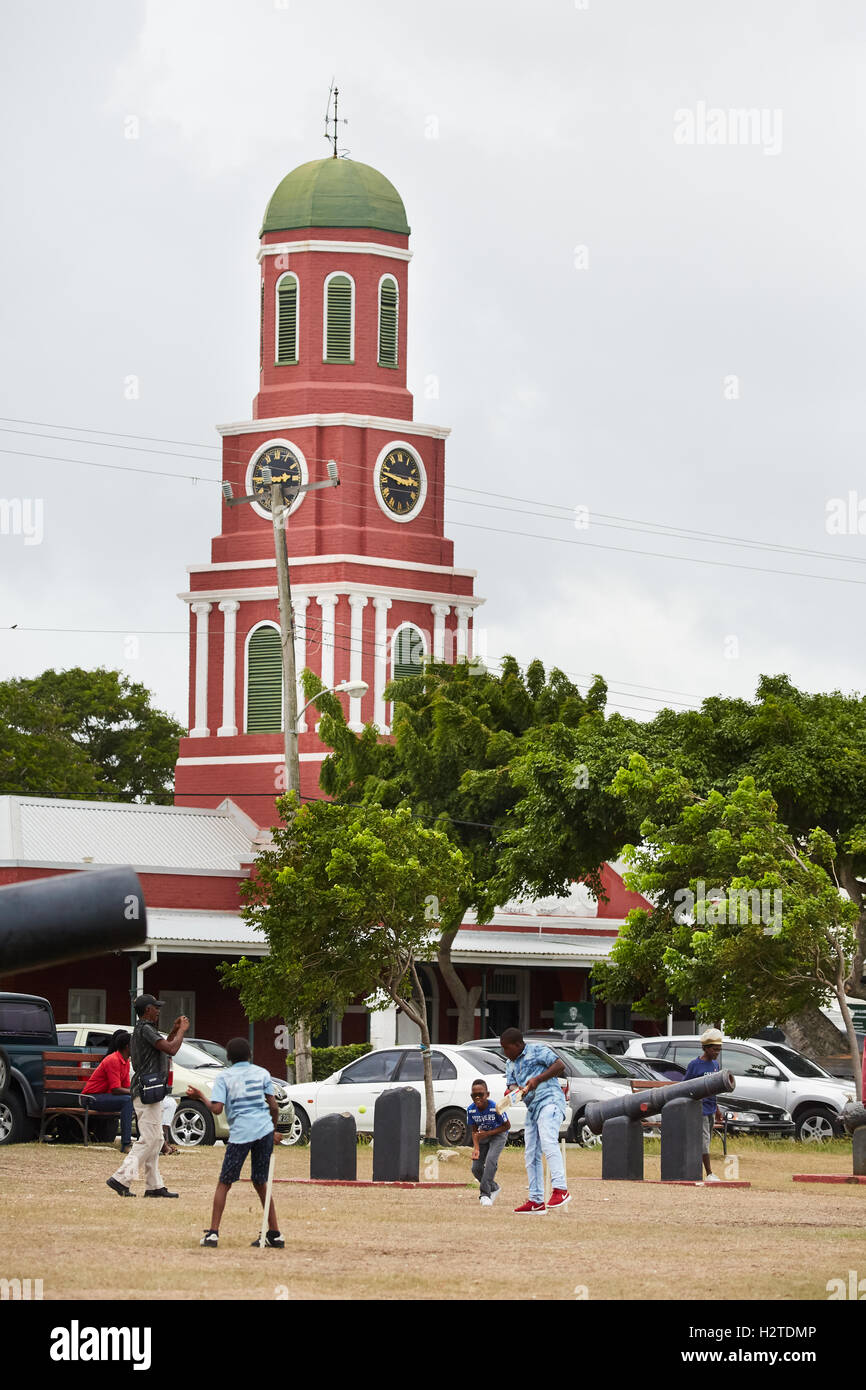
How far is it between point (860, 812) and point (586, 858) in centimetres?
598

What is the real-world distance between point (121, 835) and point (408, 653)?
14631mm

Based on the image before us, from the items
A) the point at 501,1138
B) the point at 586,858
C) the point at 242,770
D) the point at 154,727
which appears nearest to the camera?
the point at 501,1138

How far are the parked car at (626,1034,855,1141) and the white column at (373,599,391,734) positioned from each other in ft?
92.8

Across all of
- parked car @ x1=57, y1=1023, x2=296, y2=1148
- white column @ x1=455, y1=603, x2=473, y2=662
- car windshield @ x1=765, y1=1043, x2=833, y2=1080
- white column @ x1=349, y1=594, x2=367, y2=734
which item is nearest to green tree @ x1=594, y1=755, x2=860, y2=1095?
car windshield @ x1=765, y1=1043, x2=833, y2=1080

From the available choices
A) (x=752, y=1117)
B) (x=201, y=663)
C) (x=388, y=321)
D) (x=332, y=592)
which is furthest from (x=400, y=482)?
(x=752, y=1117)

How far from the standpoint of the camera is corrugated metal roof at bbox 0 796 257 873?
4581 cm

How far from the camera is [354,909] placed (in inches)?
1146

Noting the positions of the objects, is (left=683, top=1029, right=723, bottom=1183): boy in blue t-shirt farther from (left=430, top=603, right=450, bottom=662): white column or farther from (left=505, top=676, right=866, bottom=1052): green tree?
(left=430, top=603, right=450, bottom=662): white column

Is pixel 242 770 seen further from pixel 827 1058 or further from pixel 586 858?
pixel 827 1058

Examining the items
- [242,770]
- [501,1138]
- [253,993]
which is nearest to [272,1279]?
[501,1138]

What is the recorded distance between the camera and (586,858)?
39906 mm

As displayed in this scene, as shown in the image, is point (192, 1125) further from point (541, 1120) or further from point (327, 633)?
point (327, 633)

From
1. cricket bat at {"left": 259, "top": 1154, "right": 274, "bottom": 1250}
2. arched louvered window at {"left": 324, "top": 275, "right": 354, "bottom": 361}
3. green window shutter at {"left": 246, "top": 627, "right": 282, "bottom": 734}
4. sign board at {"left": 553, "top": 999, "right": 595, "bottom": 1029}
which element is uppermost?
arched louvered window at {"left": 324, "top": 275, "right": 354, "bottom": 361}

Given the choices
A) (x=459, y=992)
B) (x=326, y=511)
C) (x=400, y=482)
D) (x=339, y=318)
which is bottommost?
(x=459, y=992)
